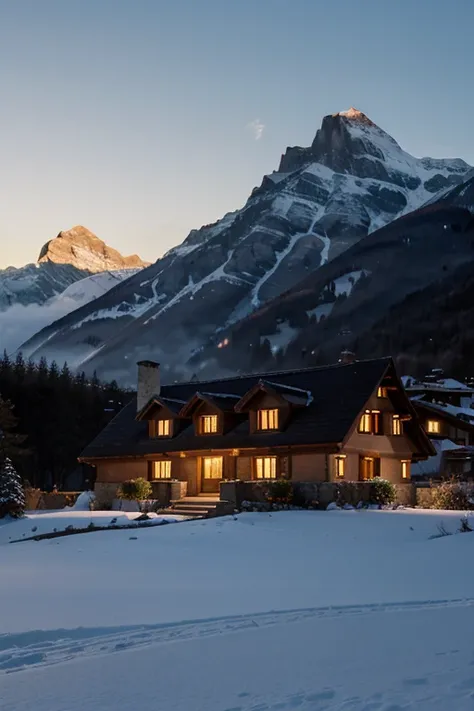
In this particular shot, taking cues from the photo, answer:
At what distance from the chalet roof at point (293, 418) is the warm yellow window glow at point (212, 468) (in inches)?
44.5

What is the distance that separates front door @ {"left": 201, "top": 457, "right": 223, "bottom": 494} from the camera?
40.9 metres

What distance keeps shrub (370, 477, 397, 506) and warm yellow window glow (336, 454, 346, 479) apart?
160 inches

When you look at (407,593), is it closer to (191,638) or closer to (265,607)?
(265,607)

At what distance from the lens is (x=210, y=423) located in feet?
137

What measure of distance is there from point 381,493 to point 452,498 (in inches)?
125

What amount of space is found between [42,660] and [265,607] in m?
4.08

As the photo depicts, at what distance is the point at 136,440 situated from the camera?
146 feet

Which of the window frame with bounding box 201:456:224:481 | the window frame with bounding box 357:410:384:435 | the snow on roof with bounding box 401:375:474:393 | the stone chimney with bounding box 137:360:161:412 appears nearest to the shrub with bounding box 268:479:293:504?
the window frame with bounding box 357:410:384:435

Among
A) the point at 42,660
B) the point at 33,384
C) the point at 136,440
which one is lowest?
the point at 42,660

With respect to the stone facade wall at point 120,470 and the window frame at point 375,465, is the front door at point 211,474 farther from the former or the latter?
the window frame at point 375,465

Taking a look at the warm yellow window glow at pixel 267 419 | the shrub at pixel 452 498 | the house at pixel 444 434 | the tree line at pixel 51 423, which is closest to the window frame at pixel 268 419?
the warm yellow window glow at pixel 267 419

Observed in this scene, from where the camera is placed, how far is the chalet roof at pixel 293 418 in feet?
123

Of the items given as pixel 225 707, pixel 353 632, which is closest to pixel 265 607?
pixel 353 632

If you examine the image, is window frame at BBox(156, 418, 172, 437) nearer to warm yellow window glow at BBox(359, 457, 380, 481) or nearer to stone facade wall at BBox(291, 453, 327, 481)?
stone facade wall at BBox(291, 453, 327, 481)
